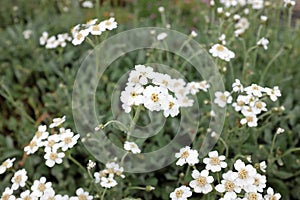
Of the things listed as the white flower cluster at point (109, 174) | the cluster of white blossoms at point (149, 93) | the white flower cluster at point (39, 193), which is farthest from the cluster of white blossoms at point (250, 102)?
the white flower cluster at point (39, 193)

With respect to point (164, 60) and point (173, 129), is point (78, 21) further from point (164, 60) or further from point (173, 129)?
point (173, 129)

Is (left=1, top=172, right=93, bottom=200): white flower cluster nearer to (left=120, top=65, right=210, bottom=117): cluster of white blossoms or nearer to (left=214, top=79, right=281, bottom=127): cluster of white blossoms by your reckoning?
(left=120, top=65, right=210, bottom=117): cluster of white blossoms

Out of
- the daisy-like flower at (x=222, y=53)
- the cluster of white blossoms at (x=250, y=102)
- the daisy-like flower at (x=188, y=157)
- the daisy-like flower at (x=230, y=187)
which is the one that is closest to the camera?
the daisy-like flower at (x=230, y=187)

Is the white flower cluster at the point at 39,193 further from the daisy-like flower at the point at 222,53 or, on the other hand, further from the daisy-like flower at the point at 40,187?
the daisy-like flower at the point at 222,53

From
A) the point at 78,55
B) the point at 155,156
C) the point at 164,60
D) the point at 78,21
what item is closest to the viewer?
the point at 155,156

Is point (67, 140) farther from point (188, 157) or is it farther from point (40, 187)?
point (188, 157)

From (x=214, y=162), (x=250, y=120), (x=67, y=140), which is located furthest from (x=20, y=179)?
(x=250, y=120)

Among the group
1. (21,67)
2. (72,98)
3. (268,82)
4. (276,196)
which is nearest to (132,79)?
(276,196)
